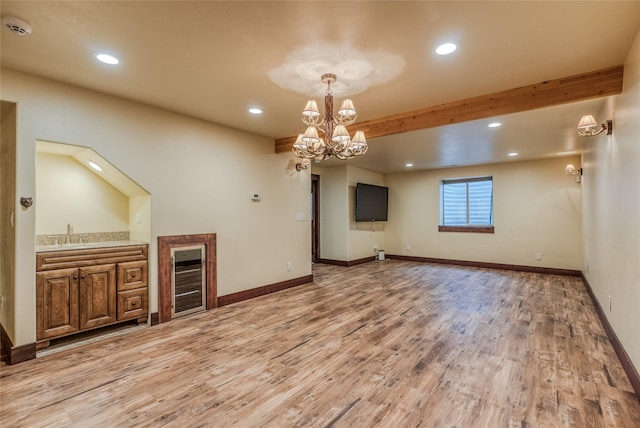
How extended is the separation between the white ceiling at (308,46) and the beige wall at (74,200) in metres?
1.09

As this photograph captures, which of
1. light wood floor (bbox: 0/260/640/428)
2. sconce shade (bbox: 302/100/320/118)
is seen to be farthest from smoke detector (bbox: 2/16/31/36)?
light wood floor (bbox: 0/260/640/428)

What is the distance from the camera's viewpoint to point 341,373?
2432mm

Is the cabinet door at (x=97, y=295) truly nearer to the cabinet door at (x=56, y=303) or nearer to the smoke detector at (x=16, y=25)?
the cabinet door at (x=56, y=303)

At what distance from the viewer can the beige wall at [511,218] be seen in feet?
20.6

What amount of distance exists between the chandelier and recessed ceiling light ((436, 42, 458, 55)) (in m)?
0.80

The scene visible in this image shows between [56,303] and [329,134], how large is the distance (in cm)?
303

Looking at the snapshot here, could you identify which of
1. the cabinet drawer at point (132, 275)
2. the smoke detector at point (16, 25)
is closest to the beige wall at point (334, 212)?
the cabinet drawer at point (132, 275)

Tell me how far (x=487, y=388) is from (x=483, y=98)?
275cm

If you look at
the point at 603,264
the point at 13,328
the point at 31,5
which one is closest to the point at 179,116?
the point at 31,5

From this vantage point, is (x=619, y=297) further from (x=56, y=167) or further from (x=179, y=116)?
(x=56, y=167)

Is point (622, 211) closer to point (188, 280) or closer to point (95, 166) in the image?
point (188, 280)

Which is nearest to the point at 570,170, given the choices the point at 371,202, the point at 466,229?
the point at 466,229

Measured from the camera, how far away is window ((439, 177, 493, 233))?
7.23 meters

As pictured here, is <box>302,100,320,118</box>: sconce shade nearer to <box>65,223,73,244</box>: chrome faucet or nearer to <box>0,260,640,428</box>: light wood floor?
<box>0,260,640,428</box>: light wood floor
